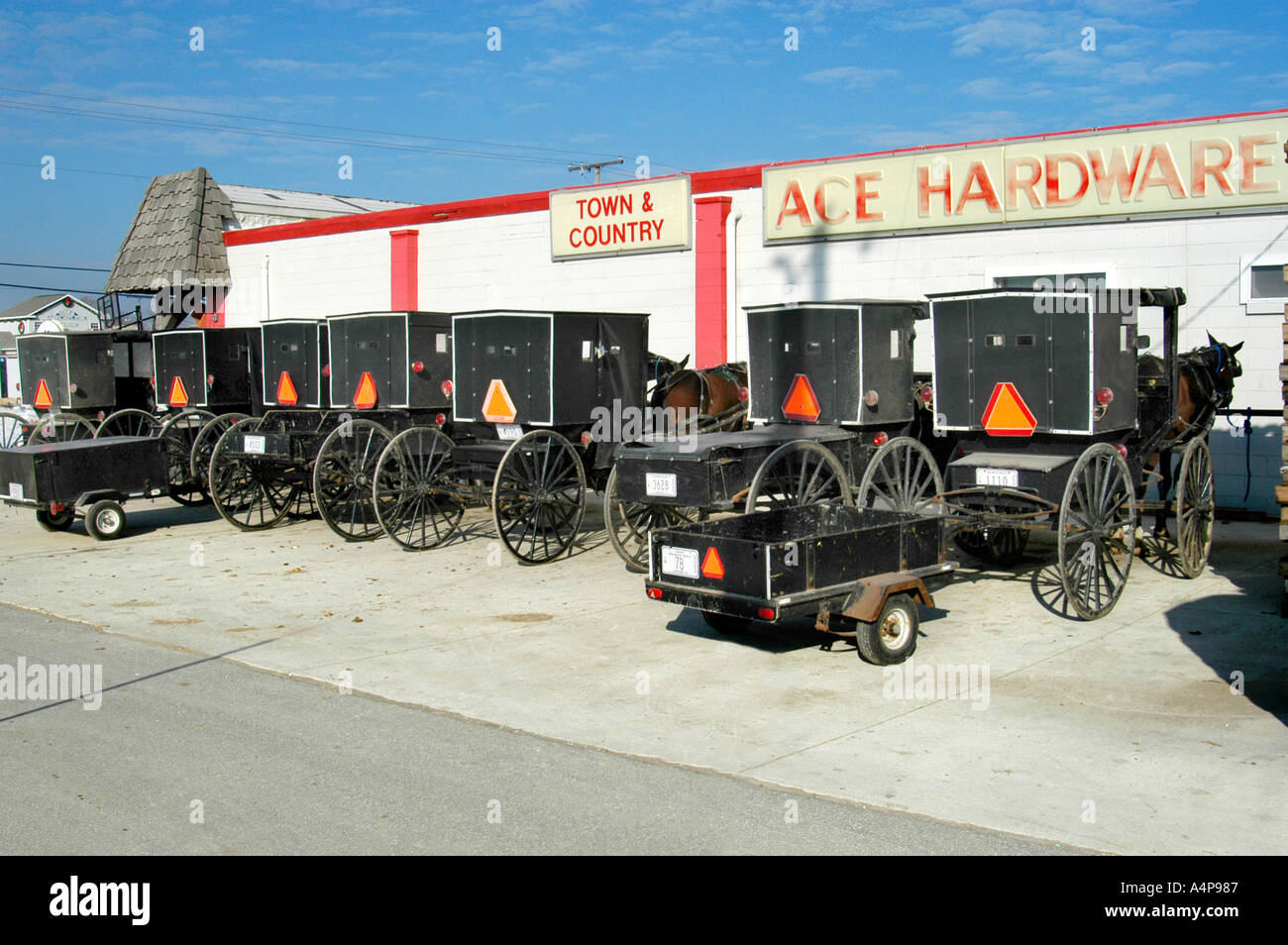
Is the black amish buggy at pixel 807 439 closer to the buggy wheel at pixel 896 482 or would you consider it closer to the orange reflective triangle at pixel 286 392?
the buggy wheel at pixel 896 482

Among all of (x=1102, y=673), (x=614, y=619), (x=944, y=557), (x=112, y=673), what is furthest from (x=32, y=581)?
(x=1102, y=673)

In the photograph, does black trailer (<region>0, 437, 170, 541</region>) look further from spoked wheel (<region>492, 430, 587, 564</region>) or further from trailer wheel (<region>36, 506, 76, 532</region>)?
spoked wheel (<region>492, 430, 587, 564</region>)

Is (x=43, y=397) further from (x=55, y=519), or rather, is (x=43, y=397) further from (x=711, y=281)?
(x=711, y=281)

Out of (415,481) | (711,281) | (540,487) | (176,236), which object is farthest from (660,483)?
(176,236)

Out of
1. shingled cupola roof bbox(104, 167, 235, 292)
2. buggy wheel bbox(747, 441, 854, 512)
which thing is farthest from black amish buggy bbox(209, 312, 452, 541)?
shingled cupola roof bbox(104, 167, 235, 292)

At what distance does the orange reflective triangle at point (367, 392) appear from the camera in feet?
47.4

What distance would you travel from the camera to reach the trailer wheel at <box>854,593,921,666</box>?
8008mm

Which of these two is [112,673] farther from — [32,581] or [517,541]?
[517,541]

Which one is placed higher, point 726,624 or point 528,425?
point 528,425

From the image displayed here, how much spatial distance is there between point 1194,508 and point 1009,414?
2.27m

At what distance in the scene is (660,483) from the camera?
9961 mm

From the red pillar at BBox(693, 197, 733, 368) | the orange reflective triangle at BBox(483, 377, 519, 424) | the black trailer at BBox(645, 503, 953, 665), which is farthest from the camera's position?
the red pillar at BBox(693, 197, 733, 368)

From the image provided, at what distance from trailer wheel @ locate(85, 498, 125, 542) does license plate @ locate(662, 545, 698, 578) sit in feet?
28.3
